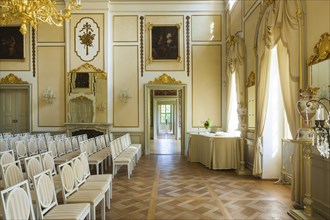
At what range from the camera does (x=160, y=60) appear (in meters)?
9.42

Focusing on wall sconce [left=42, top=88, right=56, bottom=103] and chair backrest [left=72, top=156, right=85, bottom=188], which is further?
wall sconce [left=42, top=88, right=56, bottom=103]

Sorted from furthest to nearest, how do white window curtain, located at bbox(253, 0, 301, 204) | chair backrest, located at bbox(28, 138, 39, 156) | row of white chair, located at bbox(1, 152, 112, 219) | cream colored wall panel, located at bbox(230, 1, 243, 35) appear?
1. cream colored wall panel, located at bbox(230, 1, 243, 35)
2. chair backrest, located at bbox(28, 138, 39, 156)
3. white window curtain, located at bbox(253, 0, 301, 204)
4. row of white chair, located at bbox(1, 152, 112, 219)

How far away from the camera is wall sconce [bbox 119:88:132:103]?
930 cm

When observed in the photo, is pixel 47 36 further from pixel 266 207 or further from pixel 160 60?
pixel 266 207

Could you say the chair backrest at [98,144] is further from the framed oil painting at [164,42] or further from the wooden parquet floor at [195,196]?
the framed oil painting at [164,42]

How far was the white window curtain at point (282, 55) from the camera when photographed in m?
4.07

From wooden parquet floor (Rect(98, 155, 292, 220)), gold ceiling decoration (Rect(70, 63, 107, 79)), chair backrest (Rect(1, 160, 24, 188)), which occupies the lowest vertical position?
wooden parquet floor (Rect(98, 155, 292, 220))

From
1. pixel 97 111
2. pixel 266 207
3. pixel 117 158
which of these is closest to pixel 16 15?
pixel 117 158

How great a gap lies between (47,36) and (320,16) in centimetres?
843

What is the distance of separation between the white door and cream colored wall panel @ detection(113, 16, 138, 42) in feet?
11.7

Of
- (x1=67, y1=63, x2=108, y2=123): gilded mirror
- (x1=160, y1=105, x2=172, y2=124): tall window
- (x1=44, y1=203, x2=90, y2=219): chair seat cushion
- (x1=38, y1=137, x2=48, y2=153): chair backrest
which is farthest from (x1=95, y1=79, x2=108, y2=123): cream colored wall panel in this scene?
(x1=160, y1=105, x2=172, y2=124): tall window

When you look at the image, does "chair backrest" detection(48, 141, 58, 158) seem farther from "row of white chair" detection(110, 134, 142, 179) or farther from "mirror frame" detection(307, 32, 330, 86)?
"mirror frame" detection(307, 32, 330, 86)

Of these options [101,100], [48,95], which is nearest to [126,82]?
[101,100]

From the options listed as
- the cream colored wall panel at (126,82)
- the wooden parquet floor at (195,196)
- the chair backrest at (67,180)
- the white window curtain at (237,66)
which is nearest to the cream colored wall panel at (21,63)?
the cream colored wall panel at (126,82)
